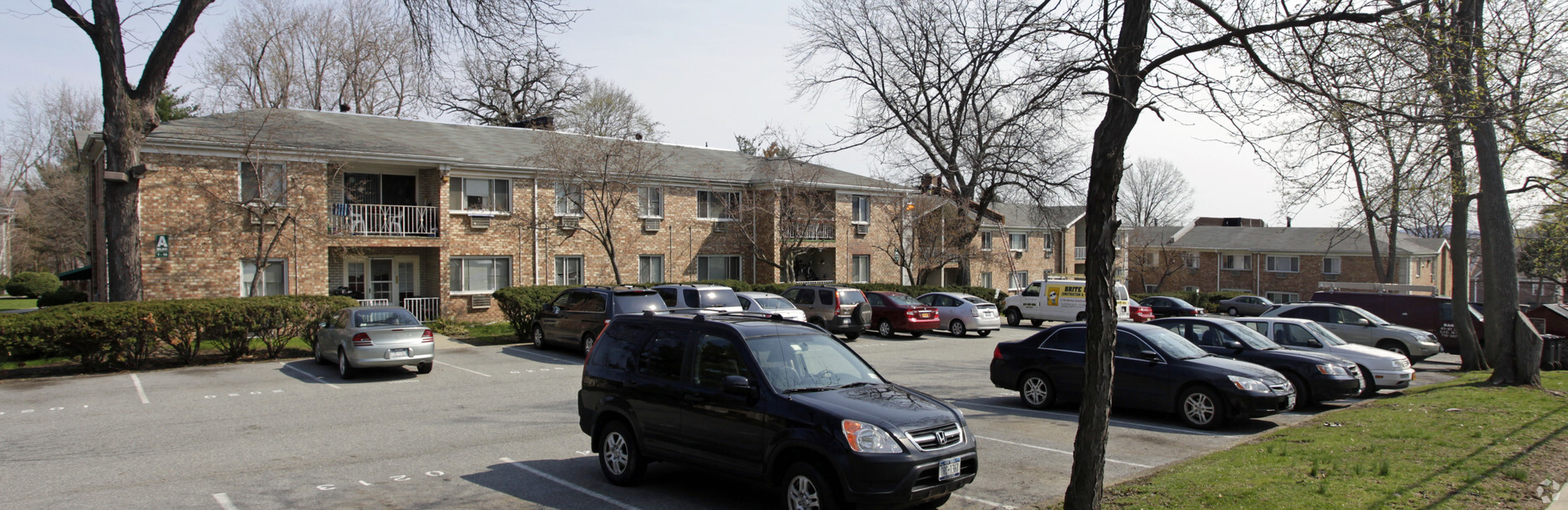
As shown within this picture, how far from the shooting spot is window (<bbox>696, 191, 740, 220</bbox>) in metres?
→ 33.2

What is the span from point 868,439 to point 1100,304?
189cm

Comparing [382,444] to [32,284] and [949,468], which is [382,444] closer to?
[949,468]

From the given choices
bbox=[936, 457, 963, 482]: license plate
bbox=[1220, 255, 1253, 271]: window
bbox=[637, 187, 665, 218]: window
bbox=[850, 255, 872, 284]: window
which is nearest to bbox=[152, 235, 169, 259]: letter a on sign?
bbox=[637, 187, 665, 218]: window

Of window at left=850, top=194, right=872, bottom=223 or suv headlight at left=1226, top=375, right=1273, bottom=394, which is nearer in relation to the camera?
suv headlight at left=1226, top=375, right=1273, bottom=394

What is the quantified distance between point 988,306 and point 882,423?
75.3 feet

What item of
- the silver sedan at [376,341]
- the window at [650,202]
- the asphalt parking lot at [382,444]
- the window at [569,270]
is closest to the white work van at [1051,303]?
the window at [650,202]

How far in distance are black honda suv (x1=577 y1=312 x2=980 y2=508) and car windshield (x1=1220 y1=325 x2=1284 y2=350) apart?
353 inches

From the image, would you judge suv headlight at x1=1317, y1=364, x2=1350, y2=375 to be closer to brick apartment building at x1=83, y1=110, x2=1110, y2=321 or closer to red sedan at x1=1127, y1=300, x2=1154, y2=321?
brick apartment building at x1=83, y1=110, x2=1110, y2=321

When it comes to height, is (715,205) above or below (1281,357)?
above

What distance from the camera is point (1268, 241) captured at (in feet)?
189

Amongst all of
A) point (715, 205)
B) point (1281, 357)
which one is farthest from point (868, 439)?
point (715, 205)

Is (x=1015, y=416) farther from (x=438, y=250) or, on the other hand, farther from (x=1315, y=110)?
(x=438, y=250)

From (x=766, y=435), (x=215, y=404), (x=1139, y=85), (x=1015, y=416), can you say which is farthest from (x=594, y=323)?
(x=1139, y=85)

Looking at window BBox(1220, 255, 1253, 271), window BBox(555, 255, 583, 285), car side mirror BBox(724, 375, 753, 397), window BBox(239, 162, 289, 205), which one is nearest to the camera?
car side mirror BBox(724, 375, 753, 397)
